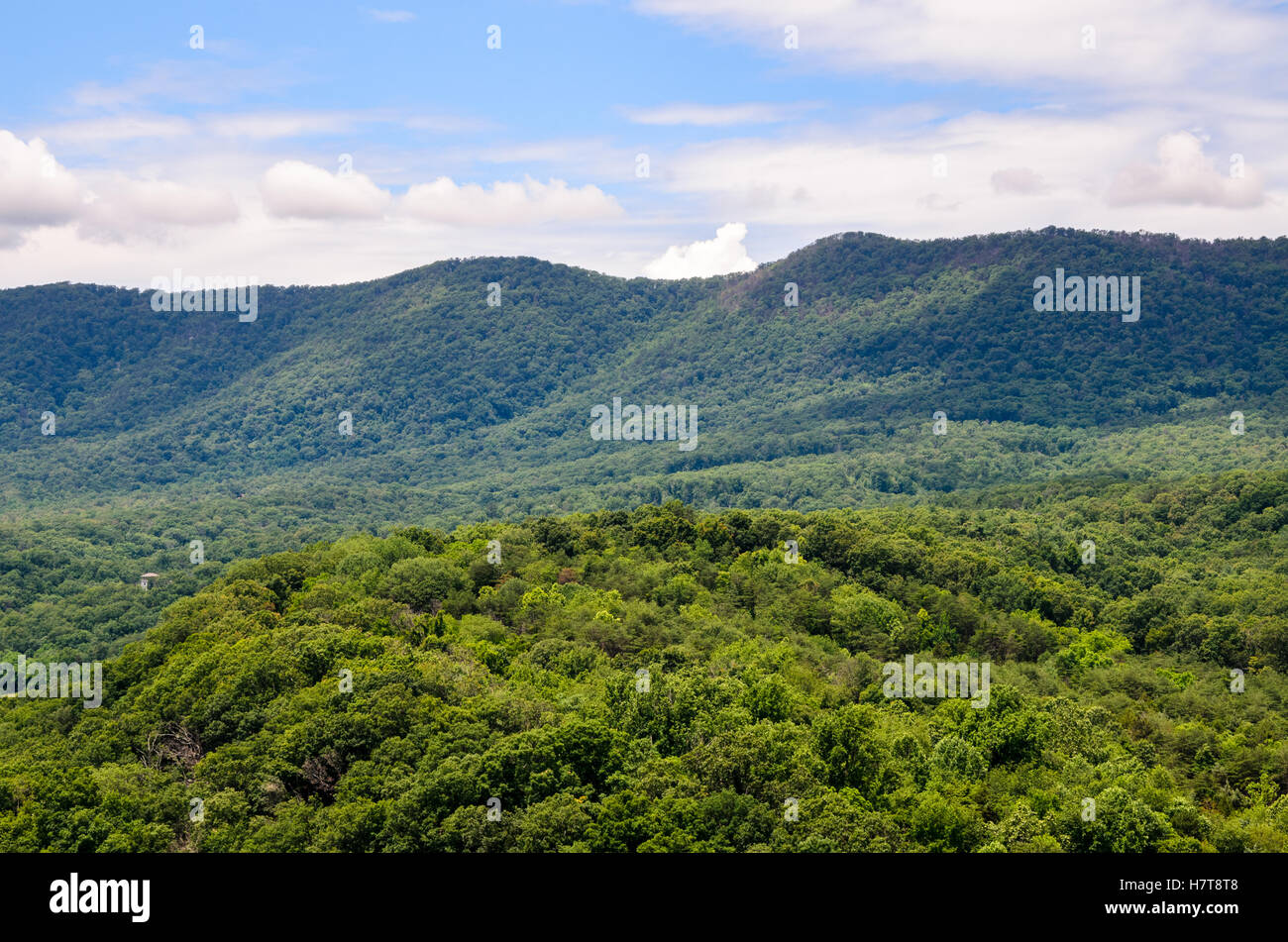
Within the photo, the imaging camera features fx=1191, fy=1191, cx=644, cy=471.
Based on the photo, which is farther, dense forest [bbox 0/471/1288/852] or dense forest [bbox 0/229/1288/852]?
dense forest [bbox 0/229/1288/852]

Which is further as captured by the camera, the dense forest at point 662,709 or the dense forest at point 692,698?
the dense forest at point 692,698

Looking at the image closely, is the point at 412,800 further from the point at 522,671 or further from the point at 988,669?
the point at 988,669

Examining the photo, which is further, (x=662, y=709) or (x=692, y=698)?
(x=692, y=698)

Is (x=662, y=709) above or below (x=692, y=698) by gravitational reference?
below

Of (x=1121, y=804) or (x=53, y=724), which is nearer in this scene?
(x=1121, y=804)
